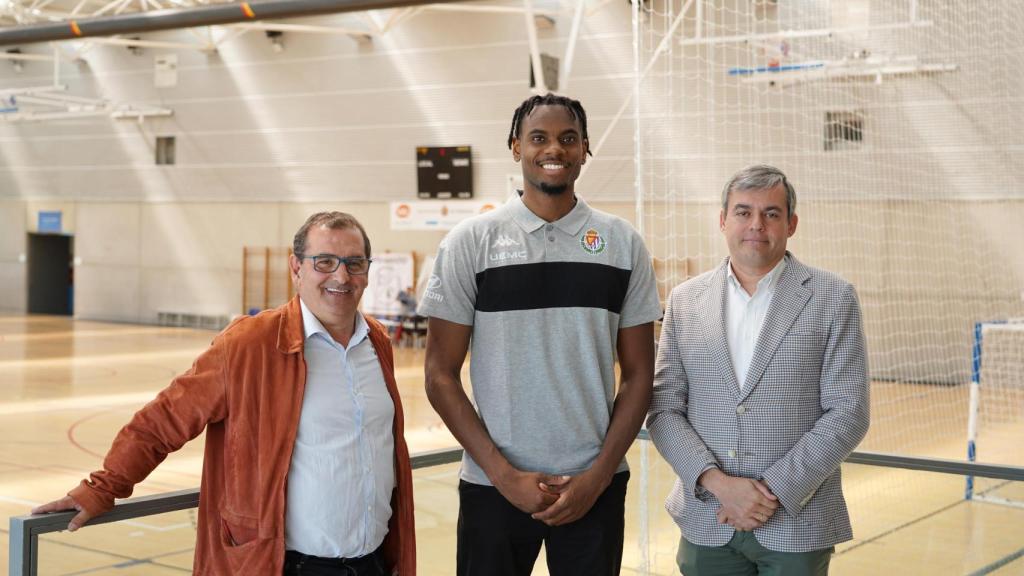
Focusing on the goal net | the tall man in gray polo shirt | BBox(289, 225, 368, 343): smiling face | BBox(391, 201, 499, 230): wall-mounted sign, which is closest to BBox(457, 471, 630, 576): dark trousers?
the tall man in gray polo shirt

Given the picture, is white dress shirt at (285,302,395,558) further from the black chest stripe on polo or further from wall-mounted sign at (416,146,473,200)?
wall-mounted sign at (416,146,473,200)

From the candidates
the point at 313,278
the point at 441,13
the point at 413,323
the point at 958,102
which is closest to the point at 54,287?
the point at 413,323

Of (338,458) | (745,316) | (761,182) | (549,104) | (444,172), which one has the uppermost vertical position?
(444,172)

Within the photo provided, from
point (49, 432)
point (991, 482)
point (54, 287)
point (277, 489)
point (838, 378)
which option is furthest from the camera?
point (54, 287)

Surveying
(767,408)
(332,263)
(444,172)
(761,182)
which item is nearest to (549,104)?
(761,182)

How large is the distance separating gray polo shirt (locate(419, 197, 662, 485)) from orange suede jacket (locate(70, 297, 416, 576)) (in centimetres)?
43

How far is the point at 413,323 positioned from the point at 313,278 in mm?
18875

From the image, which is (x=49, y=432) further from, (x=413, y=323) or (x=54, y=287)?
(x=54, y=287)

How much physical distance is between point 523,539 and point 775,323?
899 mm

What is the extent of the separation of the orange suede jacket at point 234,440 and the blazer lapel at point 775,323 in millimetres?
1202

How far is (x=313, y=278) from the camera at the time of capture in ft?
9.16

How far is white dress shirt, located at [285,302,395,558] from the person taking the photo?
2689 mm

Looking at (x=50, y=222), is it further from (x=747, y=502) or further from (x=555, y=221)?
(x=747, y=502)

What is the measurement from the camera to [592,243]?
113 inches
